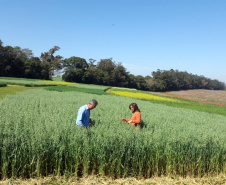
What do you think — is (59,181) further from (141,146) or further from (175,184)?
(175,184)

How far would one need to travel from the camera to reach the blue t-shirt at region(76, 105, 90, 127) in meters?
6.00

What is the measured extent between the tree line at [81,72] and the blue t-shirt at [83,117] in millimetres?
58421

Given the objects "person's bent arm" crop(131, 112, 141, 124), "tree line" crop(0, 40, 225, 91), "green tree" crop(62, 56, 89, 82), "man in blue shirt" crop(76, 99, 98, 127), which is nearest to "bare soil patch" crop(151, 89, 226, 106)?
"tree line" crop(0, 40, 225, 91)

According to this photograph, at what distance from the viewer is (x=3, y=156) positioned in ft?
13.7

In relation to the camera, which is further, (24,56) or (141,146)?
(24,56)

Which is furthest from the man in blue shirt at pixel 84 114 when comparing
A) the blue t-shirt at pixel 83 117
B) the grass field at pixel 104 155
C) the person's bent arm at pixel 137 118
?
the person's bent arm at pixel 137 118

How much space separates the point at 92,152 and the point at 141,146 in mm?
1269

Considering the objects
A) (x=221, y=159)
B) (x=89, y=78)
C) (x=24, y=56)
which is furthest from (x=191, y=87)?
(x=221, y=159)

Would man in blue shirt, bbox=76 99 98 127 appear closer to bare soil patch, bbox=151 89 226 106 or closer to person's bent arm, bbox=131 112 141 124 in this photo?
person's bent arm, bbox=131 112 141 124

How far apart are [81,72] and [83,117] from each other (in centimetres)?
6092

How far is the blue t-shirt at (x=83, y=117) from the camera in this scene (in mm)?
5998

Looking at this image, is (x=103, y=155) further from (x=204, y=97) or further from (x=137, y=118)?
(x=204, y=97)

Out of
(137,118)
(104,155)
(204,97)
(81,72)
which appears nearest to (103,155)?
(104,155)

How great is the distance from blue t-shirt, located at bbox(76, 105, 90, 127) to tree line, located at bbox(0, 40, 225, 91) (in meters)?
58.4
